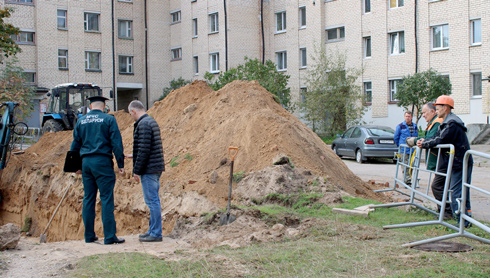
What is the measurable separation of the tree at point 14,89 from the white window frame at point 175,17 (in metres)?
14.2

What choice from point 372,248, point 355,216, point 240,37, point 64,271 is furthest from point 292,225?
point 240,37

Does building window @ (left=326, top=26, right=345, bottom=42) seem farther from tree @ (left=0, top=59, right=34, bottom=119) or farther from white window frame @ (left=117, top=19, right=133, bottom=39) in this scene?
tree @ (left=0, top=59, right=34, bottom=119)

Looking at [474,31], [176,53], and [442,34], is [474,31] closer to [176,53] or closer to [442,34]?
[442,34]

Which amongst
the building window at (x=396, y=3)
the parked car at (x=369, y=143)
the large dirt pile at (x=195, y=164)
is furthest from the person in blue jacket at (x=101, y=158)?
the building window at (x=396, y=3)

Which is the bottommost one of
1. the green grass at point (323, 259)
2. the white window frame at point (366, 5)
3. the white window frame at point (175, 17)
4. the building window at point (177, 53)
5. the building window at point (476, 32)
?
the green grass at point (323, 259)

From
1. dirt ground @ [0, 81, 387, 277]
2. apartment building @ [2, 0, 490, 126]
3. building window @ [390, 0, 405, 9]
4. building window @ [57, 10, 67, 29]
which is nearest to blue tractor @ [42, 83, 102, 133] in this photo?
dirt ground @ [0, 81, 387, 277]

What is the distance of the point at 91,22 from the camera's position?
39.7 metres

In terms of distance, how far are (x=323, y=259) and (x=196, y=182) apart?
15.5 feet

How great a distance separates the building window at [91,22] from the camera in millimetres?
39281

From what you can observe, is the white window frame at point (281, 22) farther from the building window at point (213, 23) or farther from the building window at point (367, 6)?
the building window at point (367, 6)

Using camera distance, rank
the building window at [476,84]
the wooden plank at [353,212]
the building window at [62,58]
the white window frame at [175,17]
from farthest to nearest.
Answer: the white window frame at [175,17]
the building window at [62,58]
the building window at [476,84]
the wooden plank at [353,212]

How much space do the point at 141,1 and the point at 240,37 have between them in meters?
9.44

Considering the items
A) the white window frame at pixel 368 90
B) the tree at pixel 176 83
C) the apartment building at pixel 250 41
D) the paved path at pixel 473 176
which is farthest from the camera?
the tree at pixel 176 83

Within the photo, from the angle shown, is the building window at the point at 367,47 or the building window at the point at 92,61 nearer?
the building window at the point at 367,47
